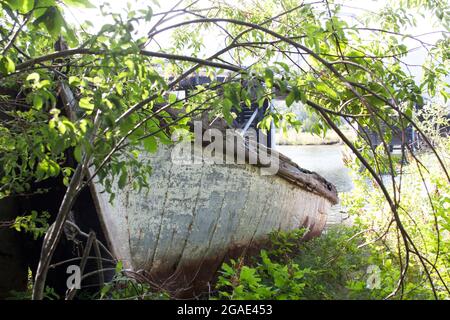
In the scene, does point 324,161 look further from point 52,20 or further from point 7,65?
point 52,20

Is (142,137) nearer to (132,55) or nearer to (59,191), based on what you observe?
(132,55)

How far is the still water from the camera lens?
16.5 metres

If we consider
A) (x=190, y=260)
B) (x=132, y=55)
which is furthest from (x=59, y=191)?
(x=132, y=55)

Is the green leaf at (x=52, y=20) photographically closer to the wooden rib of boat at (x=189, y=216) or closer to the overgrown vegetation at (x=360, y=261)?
the overgrown vegetation at (x=360, y=261)

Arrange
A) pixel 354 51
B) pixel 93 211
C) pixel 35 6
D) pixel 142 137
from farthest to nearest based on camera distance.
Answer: pixel 93 211
pixel 354 51
pixel 142 137
pixel 35 6

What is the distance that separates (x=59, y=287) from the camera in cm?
396

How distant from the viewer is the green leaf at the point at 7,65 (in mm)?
1451

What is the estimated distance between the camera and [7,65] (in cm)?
149

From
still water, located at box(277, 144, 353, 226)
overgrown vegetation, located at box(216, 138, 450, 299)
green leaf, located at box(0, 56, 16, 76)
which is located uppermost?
still water, located at box(277, 144, 353, 226)

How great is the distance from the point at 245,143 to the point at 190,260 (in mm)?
976

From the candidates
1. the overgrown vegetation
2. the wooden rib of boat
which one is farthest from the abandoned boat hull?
the overgrown vegetation

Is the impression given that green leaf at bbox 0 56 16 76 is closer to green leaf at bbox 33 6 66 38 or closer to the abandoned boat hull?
green leaf at bbox 33 6 66 38

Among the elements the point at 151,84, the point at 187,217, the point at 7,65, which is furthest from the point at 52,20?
the point at 187,217

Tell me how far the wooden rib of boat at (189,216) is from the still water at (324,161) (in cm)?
936
